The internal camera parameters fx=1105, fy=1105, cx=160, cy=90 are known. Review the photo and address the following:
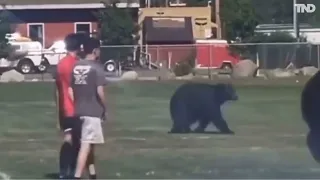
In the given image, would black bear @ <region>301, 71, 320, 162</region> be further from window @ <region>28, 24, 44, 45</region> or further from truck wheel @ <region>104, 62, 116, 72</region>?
window @ <region>28, 24, 44, 45</region>

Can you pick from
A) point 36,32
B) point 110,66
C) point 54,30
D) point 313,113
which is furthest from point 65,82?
point 110,66

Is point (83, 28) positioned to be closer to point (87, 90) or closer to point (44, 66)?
point (44, 66)

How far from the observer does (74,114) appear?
37.8ft

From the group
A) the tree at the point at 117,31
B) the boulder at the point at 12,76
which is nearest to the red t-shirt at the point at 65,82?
the tree at the point at 117,31

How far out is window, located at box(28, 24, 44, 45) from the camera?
14.7m

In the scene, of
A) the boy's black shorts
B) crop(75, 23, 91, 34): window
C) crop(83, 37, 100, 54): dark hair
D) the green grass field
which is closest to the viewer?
the boy's black shorts

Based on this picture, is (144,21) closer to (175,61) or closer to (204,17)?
(204,17)

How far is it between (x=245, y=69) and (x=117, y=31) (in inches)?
157

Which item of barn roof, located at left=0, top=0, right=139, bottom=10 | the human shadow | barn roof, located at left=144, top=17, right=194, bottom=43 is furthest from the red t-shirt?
barn roof, located at left=144, top=17, right=194, bottom=43

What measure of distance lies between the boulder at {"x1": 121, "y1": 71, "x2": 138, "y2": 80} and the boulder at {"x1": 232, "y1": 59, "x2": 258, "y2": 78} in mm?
1730

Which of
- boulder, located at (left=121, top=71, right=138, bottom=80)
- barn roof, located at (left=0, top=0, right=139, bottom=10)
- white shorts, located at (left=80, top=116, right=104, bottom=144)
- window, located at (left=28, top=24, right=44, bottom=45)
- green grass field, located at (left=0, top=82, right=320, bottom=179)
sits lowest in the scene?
green grass field, located at (left=0, top=82, right=320, bottom=179)

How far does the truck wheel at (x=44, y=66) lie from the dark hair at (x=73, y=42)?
2.18m

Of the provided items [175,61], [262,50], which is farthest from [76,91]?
[175,61]

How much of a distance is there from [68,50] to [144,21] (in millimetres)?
4249
